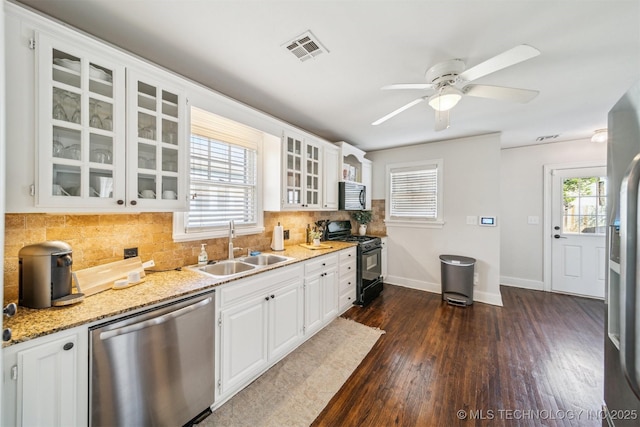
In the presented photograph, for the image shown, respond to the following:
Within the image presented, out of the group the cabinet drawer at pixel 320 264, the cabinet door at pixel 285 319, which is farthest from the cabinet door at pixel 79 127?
the cabinet drawer at pixel 320 264

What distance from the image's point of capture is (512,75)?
6.48 ft

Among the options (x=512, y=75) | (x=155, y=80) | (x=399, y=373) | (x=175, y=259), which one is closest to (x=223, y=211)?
(x=175, y=259)

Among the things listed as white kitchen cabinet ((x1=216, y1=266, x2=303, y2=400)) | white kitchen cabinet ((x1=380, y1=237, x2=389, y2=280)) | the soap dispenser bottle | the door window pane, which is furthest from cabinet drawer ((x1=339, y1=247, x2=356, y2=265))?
the door window pane

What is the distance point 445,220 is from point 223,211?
132 inches

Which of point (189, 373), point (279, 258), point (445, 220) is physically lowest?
point (189, 373)

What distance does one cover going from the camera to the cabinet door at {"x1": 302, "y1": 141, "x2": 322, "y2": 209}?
3.09m

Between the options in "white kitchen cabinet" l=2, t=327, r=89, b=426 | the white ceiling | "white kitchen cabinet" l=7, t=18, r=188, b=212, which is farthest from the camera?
the white ceiling

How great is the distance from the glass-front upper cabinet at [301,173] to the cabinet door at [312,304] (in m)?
0.92

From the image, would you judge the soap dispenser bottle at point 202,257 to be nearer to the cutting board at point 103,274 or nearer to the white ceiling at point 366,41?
the cutting board at point 103,274

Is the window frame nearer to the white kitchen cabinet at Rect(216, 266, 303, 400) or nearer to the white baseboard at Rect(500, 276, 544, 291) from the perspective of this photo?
the white baseboard at Rect(500, 276, 544, 291)

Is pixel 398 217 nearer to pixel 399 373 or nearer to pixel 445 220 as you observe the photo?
pixel 445 220

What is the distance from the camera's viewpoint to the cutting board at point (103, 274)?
4.55ft

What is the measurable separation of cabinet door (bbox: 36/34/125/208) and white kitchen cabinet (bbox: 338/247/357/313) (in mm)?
2373

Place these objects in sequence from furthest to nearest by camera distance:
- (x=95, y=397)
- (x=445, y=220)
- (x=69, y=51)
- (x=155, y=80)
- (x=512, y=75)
Result: (x=445, y=220), (x=512, y=75), (x=155, y=80), (x=69, y=51), (x=95, y=397)
